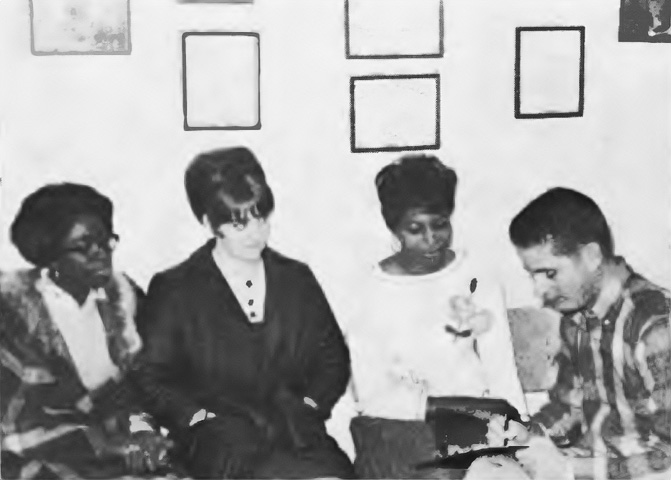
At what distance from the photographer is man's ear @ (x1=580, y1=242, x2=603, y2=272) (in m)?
1.55

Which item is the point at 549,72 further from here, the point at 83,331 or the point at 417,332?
the point at 83,331

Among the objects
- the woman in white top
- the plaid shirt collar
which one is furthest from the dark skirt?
the plaid shirt collar

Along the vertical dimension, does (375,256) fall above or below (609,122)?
below

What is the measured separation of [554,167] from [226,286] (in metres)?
0.56

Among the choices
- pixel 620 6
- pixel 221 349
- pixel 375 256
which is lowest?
Answer: pixel 221 349

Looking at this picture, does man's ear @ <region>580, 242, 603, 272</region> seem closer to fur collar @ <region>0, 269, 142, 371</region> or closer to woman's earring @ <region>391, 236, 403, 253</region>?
woman's earring @ <region>391, 236, 403, 253</region>

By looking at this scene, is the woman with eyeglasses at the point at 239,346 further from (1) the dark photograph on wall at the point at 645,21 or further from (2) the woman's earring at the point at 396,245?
(1) the dark photograph on wall at the point at 645,21

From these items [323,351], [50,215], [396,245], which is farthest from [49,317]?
[396,245]

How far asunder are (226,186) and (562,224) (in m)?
0.55

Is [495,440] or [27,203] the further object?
[495,440]

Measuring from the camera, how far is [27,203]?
1.43m

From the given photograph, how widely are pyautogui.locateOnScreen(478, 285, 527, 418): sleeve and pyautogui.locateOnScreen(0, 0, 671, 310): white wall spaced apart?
0.03m

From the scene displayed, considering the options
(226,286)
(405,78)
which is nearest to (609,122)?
(405,78)

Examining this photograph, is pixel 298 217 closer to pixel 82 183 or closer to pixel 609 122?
pixel 82 183
